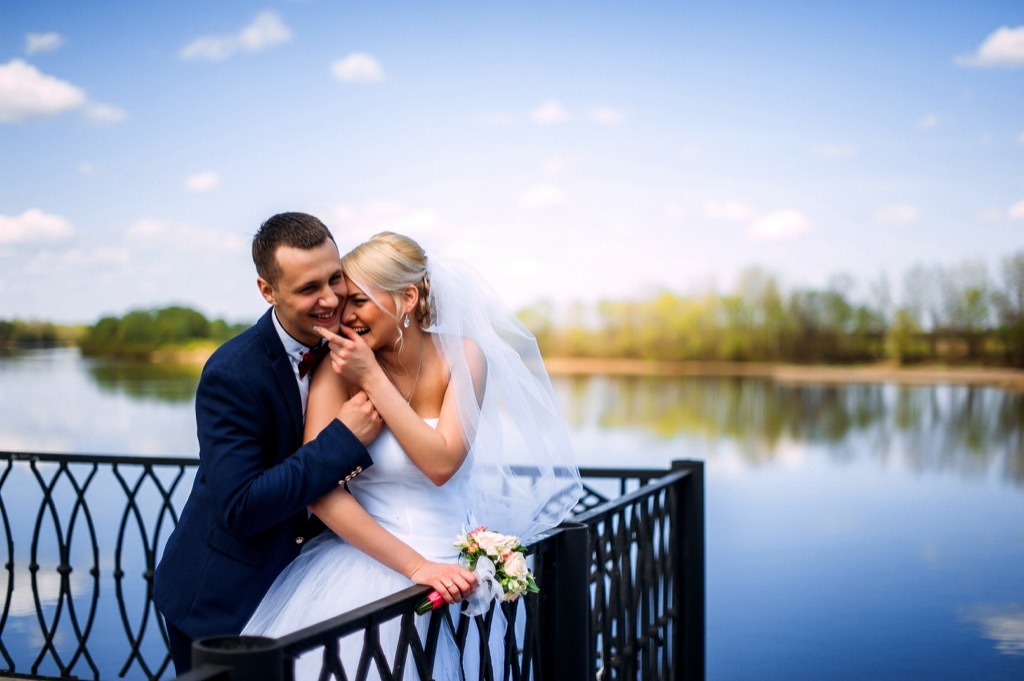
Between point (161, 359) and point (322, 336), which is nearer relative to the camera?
point (322, 336)

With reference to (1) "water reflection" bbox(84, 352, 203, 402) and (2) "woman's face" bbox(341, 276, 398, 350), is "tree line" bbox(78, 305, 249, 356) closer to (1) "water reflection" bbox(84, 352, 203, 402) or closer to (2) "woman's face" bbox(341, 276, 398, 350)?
(1) "water reflection" bbox(84, 352, 203, 402)

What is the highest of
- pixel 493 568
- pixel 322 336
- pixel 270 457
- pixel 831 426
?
pixel 322 336

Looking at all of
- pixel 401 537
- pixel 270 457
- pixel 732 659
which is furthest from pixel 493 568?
pixel 732 659

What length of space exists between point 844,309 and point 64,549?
1442cm

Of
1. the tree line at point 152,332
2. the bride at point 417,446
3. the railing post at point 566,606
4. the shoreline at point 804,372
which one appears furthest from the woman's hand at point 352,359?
the shoreline at point 804,372

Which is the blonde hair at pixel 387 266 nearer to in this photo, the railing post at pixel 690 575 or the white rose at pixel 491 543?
the white rose at pixel 491 543

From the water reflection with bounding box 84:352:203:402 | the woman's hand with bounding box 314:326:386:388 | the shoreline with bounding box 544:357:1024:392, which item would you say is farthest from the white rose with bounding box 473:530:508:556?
the shoreline with bounding box 544:357:1024:392

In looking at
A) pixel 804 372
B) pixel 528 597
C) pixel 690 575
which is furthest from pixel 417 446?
pixel 804 372

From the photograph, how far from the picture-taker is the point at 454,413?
7.45 feet

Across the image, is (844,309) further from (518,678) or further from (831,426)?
(518,678)

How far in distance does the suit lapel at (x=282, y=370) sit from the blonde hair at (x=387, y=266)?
21 cm

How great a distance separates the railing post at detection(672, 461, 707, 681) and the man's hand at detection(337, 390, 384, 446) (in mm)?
1998

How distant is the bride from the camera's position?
2143mm

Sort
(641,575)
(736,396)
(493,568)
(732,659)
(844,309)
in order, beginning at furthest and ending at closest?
1. (736,396)
2. (844,309)
3. (732,659)
4. (641,575)
5. (493,568)
